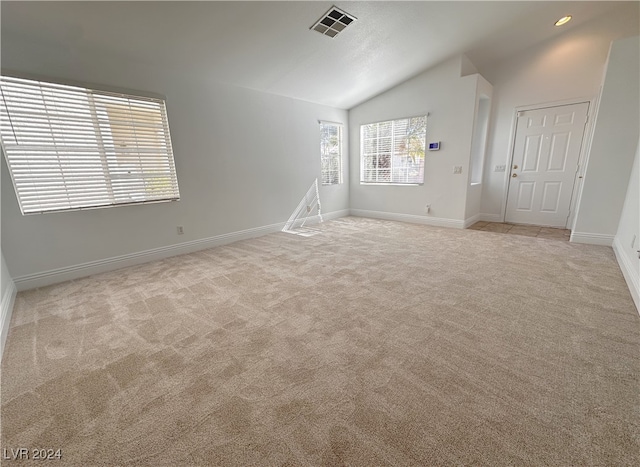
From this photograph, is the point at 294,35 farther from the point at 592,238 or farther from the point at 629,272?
the point at 592,238

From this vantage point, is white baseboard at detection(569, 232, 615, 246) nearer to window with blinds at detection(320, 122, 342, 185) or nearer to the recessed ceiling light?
the recessed ceiling light

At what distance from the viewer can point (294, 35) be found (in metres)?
3.11

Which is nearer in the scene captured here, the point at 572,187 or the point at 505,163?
the point at 572,187

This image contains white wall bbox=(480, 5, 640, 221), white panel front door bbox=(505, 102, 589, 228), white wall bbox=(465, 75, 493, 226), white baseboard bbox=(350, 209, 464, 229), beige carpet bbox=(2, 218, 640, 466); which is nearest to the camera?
beige carpet bbox=(2, 218, 640, 466)

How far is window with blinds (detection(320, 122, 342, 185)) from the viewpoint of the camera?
555 centimetres

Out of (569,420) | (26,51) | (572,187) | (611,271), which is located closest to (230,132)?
(26,51)

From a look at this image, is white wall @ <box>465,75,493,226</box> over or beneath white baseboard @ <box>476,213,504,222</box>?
over

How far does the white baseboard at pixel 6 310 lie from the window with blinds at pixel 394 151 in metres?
5.63

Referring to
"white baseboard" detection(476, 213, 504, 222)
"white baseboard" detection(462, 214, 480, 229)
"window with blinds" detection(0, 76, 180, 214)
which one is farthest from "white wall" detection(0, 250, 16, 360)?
"white baseboard" detection(476, 213, 504, 222)

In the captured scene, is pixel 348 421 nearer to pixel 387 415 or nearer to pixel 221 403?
pixel 387 415

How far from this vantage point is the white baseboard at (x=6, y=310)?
75.8 inches

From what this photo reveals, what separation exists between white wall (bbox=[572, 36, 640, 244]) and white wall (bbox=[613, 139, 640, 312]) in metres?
0.14

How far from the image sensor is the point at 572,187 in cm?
451

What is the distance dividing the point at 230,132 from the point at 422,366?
3.99 m
